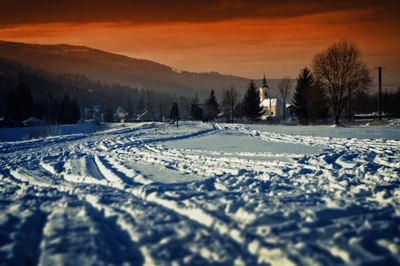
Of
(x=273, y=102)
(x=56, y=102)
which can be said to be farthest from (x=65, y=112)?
(x=273, y=102)

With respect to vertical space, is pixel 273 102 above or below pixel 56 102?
below

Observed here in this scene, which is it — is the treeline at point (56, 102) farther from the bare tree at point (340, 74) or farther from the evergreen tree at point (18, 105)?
the bare tree at point (340, 74)

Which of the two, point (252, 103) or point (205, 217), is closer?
point (205, 217)

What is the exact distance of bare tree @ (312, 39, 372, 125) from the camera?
29.5 m

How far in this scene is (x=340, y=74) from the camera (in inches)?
1181

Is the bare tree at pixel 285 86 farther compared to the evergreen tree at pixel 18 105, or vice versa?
the bare tree at pixel 285 86

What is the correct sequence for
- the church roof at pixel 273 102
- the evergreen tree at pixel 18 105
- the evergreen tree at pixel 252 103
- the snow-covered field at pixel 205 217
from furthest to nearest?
the church roof at pixel 273 102, the evergreen tree at pixel 252 103, the evergreen tree at pixel 18 105, the snow-covered field at pixel 205 217

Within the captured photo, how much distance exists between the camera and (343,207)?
3969 millimetres

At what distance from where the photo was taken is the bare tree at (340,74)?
29491mm

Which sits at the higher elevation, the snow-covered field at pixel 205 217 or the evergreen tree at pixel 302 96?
the evergreen tree at pixel 302 96

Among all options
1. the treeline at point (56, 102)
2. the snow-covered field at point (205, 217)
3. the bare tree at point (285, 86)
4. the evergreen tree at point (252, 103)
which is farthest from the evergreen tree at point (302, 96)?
the snow-covered field at point (205, 217)

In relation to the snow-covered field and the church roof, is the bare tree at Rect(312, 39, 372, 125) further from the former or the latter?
the church roof

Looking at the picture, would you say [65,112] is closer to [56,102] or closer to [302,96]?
[56,102]

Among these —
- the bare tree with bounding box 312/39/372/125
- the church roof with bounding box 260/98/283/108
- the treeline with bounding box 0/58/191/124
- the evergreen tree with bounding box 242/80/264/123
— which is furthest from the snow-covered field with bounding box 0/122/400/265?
the church roof with bounding box 260/98/283/108
